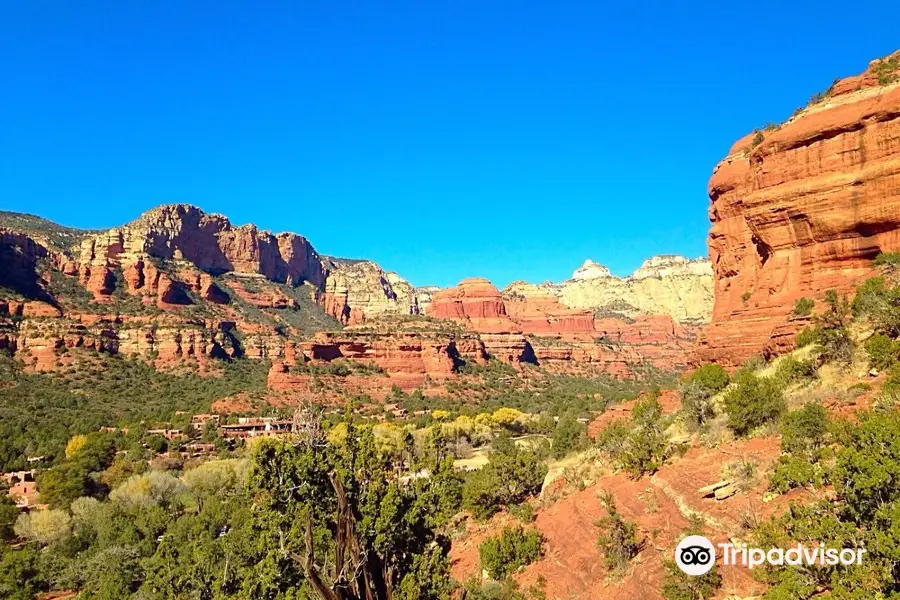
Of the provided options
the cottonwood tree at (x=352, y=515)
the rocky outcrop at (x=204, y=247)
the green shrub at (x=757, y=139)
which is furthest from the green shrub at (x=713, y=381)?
the rocky outcrop at (x=204, y=247)

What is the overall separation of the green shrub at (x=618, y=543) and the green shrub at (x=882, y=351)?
326 inches

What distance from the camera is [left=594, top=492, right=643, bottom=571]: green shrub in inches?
545

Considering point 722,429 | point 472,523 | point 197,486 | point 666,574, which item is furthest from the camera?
point 197,486

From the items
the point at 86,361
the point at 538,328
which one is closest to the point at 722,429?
the point at 86,361

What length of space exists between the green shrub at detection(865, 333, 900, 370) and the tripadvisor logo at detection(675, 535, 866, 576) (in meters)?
7.65

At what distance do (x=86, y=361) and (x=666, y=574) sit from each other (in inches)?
3549

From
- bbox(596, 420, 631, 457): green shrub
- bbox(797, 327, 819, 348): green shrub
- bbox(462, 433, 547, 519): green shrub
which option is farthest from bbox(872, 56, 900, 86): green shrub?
bbox(462, 433, 547, 519): green shrub

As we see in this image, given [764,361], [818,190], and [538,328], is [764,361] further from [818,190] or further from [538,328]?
[538,328]

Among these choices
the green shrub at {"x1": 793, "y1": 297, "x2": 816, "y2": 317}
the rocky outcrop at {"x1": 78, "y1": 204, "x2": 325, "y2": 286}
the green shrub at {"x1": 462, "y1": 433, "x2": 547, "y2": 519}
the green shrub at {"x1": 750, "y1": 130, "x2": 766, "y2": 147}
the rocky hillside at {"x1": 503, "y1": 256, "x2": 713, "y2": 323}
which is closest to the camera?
the green shrub at {"x1": 793, "y1": 297, "x2": 816, "y2": 317}

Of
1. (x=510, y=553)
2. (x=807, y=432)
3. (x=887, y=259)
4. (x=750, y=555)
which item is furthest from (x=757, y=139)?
(x=750, y=555)

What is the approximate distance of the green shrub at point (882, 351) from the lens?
15.3 meters

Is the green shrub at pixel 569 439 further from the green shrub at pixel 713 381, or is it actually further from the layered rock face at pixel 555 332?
the layered rock face at pixel 555 332

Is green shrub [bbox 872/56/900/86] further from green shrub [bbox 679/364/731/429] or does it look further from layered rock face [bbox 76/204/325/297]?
layered rock face [bbox 76/204/325/297]

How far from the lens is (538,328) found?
14425cm
